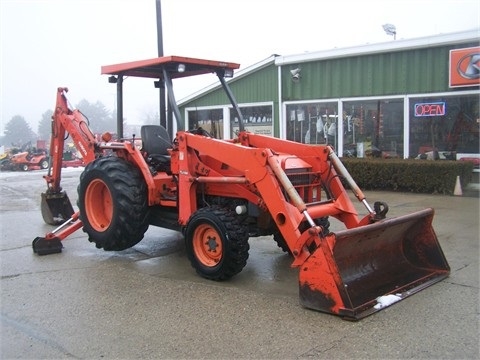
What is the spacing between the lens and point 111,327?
4.26m

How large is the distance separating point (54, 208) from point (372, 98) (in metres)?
8.96

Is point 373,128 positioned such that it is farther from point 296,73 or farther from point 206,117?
point 206,117

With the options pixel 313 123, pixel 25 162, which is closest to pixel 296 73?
pixel 313 123

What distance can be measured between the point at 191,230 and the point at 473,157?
31.2 ft

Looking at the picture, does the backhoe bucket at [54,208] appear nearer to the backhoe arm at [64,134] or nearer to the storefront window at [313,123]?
the backhoe arm at [64,134]

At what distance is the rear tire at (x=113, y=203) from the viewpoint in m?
6.18

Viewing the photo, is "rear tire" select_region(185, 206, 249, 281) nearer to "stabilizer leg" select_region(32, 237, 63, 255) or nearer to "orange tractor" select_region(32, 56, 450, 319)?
"orange tractor" select_region(32, 56, 450, 319)

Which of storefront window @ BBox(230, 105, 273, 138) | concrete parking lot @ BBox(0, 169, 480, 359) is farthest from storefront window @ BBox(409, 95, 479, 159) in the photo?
concrete parking lot @ BBox(0, 169, 480, 359)

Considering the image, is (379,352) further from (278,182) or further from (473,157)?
(473,157)

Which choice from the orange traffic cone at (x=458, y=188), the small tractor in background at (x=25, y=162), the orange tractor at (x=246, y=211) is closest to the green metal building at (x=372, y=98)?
the orange traffic cone at (x=458, y=188)

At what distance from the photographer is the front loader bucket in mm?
4281

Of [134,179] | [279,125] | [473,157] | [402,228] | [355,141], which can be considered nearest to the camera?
[402,228]

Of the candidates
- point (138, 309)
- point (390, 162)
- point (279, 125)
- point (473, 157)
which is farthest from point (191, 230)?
point (279, 125)

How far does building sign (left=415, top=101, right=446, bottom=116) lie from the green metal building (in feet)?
0.08
